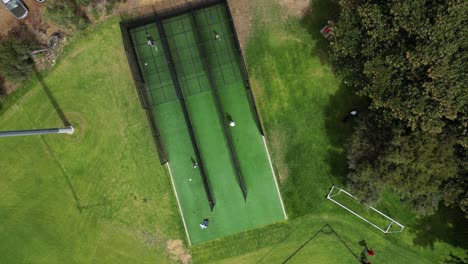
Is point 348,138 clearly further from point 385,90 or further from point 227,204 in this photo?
point 227,204

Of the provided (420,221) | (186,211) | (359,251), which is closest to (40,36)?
(186,211)

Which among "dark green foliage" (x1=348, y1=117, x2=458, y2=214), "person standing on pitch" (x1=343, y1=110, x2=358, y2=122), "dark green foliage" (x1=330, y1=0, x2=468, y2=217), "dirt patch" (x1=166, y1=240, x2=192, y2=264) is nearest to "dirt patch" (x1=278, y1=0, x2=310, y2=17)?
"dark green foliage" (x1=330, y1=0, x2=468, y2=217)

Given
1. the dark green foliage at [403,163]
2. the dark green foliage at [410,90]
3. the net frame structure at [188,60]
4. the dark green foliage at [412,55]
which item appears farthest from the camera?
the net frame structure at [188,60]

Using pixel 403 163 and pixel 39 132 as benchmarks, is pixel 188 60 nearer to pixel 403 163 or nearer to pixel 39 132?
pixel 39 132

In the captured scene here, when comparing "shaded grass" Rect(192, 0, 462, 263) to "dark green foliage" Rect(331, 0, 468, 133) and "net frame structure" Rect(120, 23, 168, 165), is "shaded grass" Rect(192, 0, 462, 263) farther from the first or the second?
"net frame structure" Rect(120, 23, 168, 165)

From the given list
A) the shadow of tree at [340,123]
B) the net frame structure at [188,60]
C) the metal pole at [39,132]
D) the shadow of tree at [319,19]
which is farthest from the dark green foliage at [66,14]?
the shadow of tree at [340,123]

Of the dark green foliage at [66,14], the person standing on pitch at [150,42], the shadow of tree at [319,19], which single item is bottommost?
the shadow of tree at [319,19]

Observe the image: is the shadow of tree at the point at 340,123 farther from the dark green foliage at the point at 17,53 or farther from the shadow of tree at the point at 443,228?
the dark green foliage at the point at 17,53

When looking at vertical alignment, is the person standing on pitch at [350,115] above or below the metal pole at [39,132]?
below
